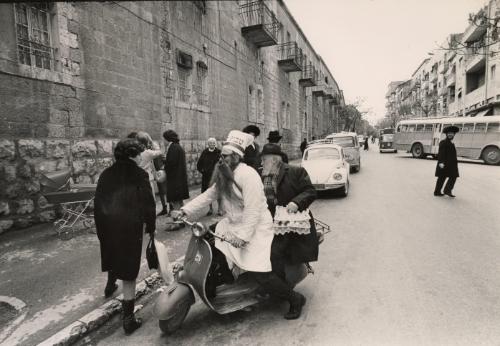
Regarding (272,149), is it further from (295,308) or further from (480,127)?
(480,127)

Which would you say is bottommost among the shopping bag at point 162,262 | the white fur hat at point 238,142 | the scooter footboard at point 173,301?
the scooter footboard at point 173,301

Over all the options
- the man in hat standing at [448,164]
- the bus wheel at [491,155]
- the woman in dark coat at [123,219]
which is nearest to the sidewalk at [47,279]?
the woman in dark coat at [123,219]

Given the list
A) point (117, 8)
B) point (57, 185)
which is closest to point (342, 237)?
point (57, 185)

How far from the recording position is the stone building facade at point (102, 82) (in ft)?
19.8

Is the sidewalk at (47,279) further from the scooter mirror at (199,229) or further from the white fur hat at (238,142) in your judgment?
the white fur hat at (238,142)

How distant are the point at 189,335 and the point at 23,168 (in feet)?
15.9

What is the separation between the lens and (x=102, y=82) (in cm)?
792

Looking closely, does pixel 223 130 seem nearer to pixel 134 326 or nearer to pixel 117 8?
pixel 117 8

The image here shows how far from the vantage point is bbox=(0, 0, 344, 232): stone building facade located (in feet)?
19.8

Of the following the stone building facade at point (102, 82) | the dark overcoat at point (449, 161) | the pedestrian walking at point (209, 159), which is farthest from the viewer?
the dark overcoat at point (449, 161)

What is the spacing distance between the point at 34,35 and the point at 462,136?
2227 centimetres

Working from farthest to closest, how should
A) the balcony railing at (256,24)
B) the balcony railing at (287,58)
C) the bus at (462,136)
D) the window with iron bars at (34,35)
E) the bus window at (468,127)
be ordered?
the balcony railing at (287,58) → the bus window at (468,127) → the bus at (462,136) → the balcony railing at (256,24) → the window with iron bars at (34,35)

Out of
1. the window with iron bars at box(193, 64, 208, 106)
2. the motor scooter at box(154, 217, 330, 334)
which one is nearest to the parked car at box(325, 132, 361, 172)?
the window with iron bars at box(193, 64, 208, 106)

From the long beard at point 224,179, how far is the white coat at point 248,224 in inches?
1.9
